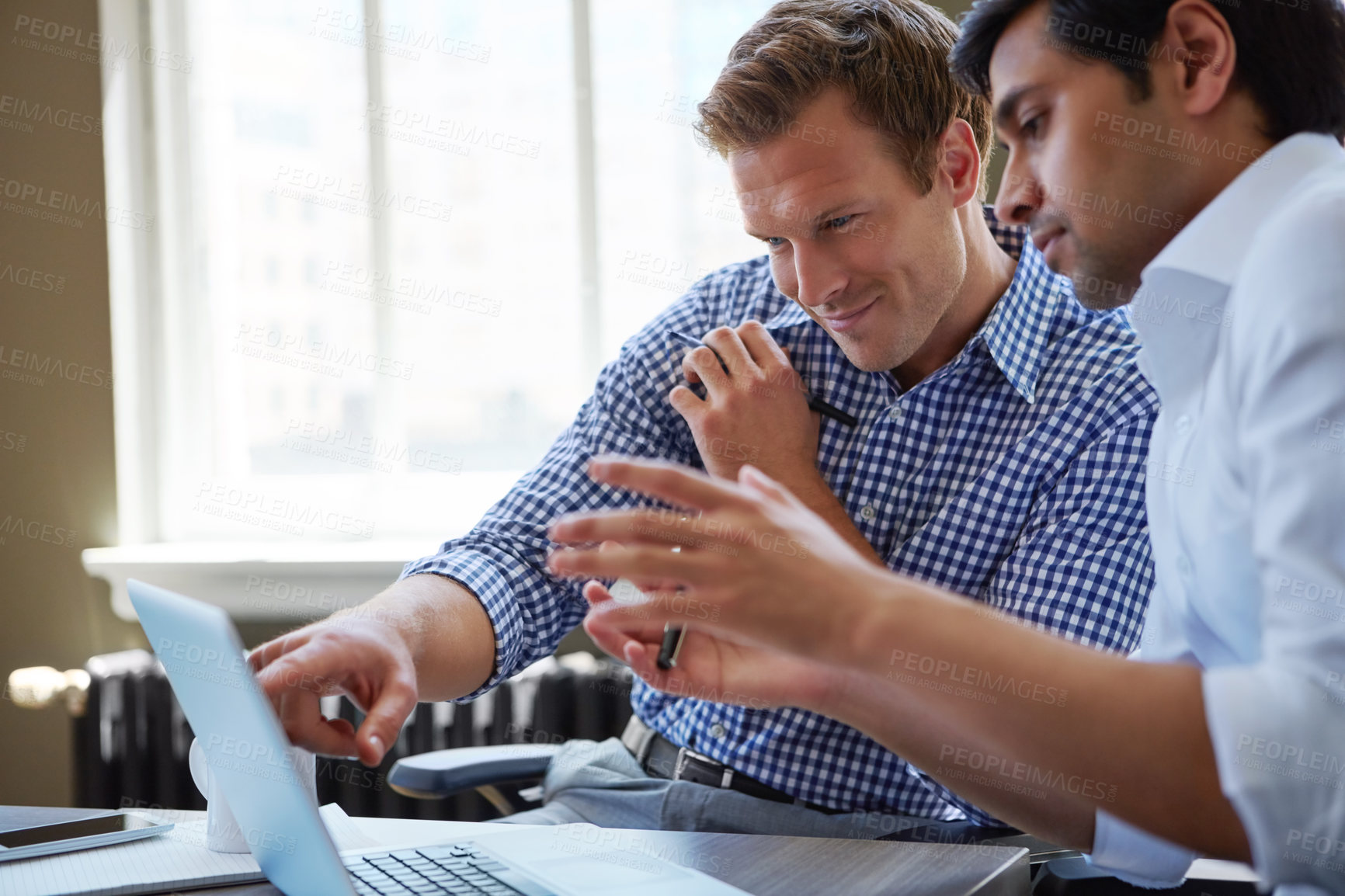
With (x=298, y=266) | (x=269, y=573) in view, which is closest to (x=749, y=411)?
(x=269, y=573)

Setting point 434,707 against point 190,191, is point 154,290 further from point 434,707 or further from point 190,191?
point 434,707

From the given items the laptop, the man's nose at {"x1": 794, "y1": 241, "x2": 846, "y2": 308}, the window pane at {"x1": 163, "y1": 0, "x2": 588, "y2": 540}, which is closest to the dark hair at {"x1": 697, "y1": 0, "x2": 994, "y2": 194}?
the man's nose at {"x1": 794, "y1": 241, "x2": 846, "y2": 308}

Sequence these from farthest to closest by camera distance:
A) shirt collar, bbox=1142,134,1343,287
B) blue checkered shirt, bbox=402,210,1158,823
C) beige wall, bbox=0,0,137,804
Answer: beige wall, bbox=0,0,137,804, blue checkered shirt, bbox=402,210,1158,823, shirt collar, bbox=1142,134,1343,287

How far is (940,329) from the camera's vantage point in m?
1.42

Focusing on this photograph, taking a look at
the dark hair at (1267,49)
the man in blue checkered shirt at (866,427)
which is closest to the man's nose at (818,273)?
the man in blue checkered shirt at (866,427)

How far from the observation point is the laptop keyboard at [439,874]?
2.51 ft

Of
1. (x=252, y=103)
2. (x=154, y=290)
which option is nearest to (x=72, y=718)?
(x=154, y=290)

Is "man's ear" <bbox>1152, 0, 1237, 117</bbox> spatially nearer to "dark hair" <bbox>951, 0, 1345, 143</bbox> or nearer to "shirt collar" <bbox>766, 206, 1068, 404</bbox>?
"dark hair" <bbox>951, 0, 1345, 143</bbox>

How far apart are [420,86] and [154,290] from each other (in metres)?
0.79

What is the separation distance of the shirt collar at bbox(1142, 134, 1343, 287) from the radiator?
1544 mm

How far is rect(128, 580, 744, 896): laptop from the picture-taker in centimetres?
67

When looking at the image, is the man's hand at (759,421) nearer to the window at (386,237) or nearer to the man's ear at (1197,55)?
the man's ear at (1197,55)

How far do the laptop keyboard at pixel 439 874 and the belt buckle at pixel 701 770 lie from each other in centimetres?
55

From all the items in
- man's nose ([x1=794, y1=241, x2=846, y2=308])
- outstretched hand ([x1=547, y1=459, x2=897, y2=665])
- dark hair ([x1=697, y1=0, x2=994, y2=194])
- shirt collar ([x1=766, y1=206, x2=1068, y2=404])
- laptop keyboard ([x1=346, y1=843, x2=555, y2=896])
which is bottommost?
laptop keyboard ([x1=346, y1=843, x2=555, y2=896])
